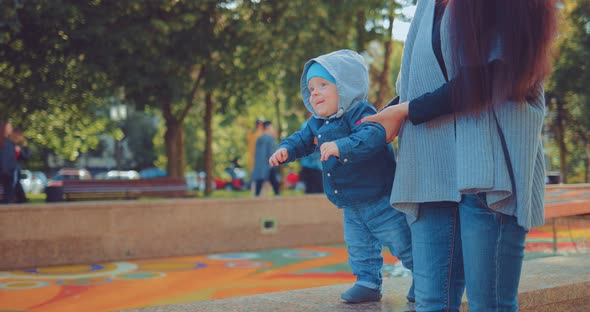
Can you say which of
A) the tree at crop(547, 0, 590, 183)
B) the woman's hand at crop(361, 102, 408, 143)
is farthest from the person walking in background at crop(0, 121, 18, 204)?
the tree at crop(547, 0, 590, 183)

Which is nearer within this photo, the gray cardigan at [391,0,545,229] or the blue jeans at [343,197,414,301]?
the gray cardigan at [391,0,545,229]

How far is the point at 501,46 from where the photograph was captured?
256 cm

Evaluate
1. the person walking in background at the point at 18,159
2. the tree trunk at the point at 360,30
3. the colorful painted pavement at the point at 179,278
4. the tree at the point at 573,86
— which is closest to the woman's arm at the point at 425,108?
the colorful painted pavement at the point at 179,278

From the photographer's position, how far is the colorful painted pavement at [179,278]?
21.0 ft

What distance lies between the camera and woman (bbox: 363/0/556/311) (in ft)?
8.38

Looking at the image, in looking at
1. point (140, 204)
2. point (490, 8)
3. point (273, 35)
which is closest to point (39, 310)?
point (140, 204)

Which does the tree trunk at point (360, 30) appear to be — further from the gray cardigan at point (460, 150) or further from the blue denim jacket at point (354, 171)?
the gray cardigan at point (460, 150)

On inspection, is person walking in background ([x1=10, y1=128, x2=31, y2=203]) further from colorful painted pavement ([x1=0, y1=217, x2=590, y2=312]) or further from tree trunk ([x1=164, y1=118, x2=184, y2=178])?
tree trunk ([x1=164, y1=118, x2=184, y2=178])

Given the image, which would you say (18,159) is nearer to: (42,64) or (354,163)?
(42,64)

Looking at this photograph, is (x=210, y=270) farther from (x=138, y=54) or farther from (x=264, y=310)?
(x=138, y=54)

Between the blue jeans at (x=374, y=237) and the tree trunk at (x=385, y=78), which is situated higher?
the tree trunk at (x=385, y=78)

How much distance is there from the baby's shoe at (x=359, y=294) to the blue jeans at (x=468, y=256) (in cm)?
93

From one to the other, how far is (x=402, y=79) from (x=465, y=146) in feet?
1.68

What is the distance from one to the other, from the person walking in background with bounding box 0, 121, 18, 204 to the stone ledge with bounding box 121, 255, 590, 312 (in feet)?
29.2
